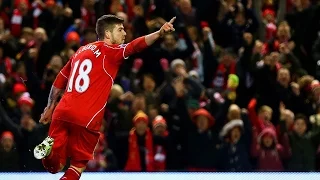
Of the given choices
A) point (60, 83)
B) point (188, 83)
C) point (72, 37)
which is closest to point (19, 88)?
point (72, 37)

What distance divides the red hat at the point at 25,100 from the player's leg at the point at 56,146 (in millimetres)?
4300

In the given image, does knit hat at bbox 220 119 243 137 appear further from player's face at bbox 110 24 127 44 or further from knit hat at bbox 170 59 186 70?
player's face at bbox 110 24 127 44

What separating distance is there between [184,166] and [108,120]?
138 cm

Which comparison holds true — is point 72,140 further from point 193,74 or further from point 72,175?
point 193,74

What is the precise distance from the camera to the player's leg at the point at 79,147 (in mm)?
11648

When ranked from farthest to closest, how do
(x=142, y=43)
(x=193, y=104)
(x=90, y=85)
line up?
(x=193, y=104)
(x=90, y=85)
(x=142, y=43)

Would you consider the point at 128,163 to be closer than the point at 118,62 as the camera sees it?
No

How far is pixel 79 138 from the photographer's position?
1169 centimetres

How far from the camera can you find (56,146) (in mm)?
11531

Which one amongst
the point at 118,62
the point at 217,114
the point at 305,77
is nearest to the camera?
the point at 118,62

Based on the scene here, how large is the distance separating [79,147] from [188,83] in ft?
17.4

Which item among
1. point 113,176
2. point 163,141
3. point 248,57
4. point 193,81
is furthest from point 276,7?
point 113,176

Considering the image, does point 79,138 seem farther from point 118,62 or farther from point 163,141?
point 163,141

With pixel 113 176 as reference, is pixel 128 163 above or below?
below
